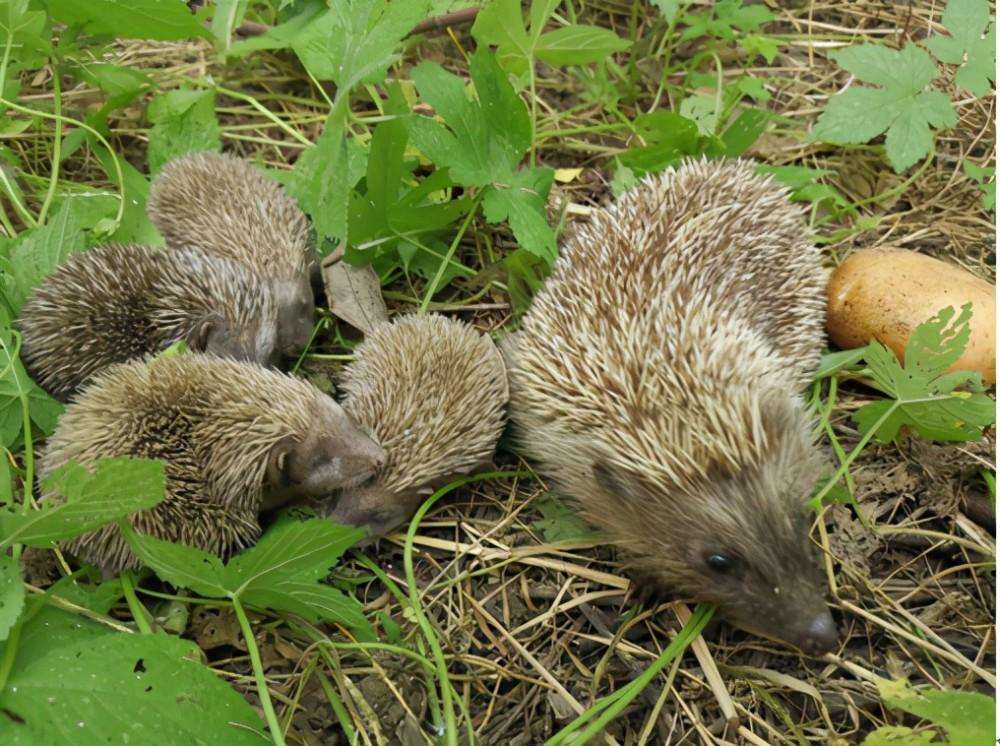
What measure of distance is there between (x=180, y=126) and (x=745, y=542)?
3.68 meters

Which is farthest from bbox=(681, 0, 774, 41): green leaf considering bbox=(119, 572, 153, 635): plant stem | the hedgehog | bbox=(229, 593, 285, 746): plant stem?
bbox=(119, 572, 153, 635): plant stem

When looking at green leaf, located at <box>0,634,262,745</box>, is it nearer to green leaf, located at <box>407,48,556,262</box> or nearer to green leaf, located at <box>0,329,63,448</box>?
green leaf, located at <box>0,329,63,448</box>

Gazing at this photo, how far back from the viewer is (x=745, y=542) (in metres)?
3.32

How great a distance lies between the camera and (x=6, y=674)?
116 inches

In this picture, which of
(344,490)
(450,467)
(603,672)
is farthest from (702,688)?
(344,490)

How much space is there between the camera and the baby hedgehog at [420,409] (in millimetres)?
3822

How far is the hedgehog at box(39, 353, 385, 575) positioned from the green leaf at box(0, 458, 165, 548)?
1.47ft

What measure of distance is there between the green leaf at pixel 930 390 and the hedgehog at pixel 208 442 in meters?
2.13

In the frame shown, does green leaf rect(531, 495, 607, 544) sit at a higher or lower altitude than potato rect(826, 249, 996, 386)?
lower

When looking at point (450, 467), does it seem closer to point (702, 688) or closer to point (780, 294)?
point (702, 688)

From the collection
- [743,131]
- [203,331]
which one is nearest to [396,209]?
[203,331]

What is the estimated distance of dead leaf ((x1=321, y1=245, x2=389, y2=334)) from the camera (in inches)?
171

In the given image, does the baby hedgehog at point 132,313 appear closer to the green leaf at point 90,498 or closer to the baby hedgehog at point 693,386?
the green leaf at point 90,498

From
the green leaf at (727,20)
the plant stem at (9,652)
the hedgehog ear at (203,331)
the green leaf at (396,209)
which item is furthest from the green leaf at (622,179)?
the plant stem at (9,652)
